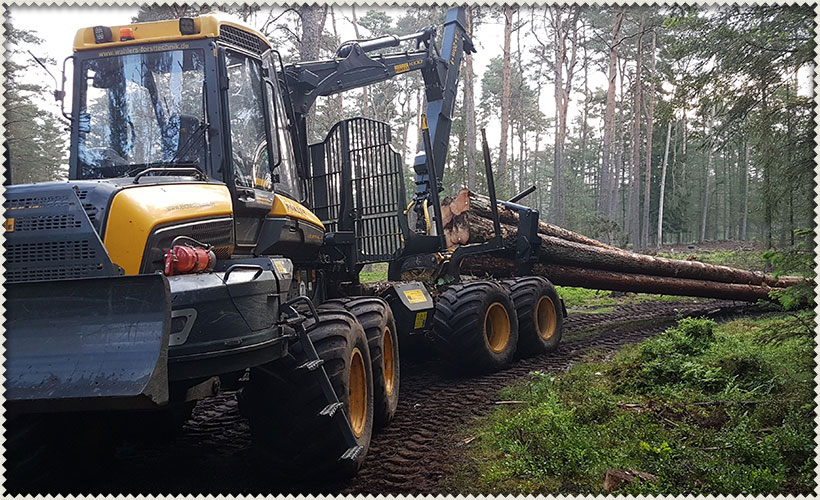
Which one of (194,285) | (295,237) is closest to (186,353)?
(194,285)

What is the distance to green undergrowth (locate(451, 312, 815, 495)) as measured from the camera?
12.8ft

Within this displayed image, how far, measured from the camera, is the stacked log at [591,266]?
34.0 feet

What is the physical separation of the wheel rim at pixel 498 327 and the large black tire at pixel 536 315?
46 cm

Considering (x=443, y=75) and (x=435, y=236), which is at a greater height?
(x=443, y=75)

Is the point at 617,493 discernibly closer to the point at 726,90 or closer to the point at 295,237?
the point at 295,237

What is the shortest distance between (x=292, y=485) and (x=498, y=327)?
190 inches

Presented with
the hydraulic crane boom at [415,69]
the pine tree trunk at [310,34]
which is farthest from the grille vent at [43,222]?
the pine tree trunk at [310,34]

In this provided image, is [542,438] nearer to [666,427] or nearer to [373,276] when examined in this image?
[666,427]

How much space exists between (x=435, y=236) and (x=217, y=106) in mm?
4625

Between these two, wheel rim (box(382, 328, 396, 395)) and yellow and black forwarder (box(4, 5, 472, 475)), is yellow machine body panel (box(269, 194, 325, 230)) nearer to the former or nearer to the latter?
yellow and black forwarder (box(4, 5, 472, 475))

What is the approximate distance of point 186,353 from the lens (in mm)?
3426

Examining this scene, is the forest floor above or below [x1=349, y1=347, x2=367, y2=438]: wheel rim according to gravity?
below

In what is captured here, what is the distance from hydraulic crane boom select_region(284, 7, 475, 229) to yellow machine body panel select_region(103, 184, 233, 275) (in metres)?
3.27

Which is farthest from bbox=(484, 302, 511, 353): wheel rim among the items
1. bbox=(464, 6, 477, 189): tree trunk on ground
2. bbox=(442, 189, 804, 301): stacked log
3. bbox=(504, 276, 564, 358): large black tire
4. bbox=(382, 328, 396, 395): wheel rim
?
bbox=(464, 6, 477, 189): tree trunk on ground
